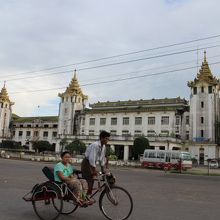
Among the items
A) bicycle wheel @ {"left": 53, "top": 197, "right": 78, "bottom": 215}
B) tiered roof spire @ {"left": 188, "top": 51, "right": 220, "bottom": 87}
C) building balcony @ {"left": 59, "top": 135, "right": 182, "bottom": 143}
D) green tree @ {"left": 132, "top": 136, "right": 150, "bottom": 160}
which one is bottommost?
bicycle wheel @ {"left": 53, "top": 197, "right": 78, "bottom": 215}

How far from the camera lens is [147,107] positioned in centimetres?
8094

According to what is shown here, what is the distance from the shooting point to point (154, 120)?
3113 inches

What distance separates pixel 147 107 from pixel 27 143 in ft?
140

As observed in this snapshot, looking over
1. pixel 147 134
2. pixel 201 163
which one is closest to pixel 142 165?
pixel 201 163

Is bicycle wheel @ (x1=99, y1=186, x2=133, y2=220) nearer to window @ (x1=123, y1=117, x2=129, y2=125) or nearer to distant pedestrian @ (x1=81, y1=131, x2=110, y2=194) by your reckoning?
distant pedestrian @ (x1=81, y1=131, x2=110, y2=194)

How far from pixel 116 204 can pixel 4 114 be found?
105 metres

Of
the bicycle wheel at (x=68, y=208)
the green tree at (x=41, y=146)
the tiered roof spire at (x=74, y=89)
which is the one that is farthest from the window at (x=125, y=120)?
the bicycle wheel at (x=68, y=208)

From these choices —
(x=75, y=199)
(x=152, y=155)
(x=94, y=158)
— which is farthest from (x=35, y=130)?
(x=75, y=199)

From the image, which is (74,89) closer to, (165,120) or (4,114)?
(165,120)

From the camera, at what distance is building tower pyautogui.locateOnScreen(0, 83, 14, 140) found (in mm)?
106375

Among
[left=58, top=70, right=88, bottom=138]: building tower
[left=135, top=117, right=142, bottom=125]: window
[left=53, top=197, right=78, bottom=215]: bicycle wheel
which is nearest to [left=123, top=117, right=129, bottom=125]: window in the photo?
[left=135, top=117, right=142, bottom=125]: window

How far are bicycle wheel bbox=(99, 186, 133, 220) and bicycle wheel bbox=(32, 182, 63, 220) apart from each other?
0.88m

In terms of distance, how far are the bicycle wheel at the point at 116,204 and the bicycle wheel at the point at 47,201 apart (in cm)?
88

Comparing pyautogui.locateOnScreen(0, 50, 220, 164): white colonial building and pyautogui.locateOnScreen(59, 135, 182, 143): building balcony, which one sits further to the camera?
pyautogui.locateOnScreen(0, 50, 220, 164): white colonial building
